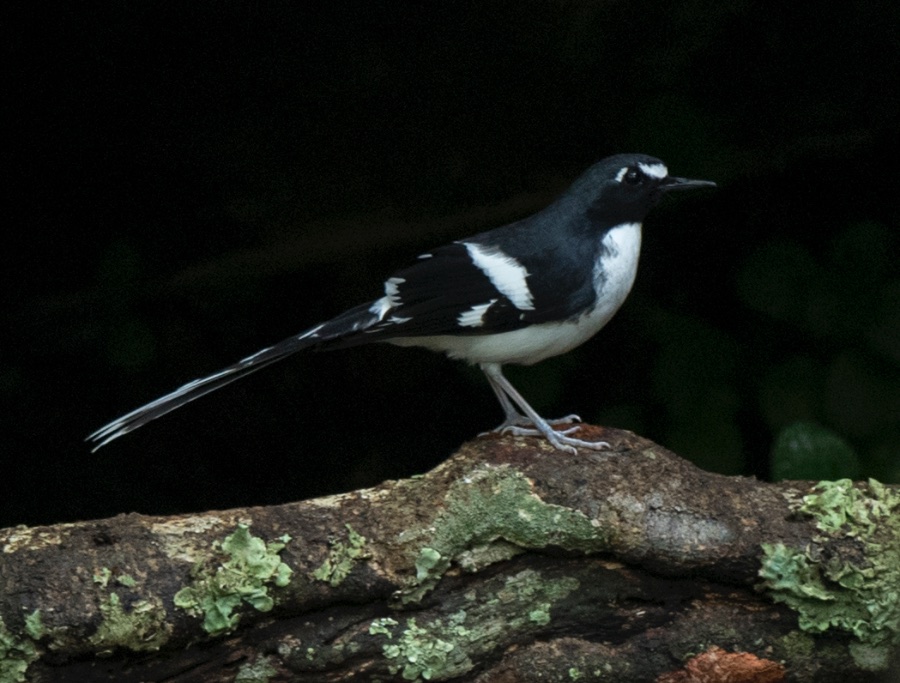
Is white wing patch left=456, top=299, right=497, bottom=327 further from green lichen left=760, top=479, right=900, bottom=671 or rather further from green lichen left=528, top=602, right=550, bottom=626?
green lichen left=760, top=479, right=900, bottom=671

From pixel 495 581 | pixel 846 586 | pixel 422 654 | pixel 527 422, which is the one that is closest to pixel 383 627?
pixel 422 654

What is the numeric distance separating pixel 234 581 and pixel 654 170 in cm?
119

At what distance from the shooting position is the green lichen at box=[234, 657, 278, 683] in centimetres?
212

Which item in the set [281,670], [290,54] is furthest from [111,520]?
[290,54]

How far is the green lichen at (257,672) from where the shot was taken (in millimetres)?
2117

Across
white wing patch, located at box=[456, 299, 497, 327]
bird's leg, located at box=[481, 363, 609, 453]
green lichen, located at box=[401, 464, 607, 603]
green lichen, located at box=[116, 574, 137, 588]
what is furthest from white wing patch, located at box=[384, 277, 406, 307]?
green lichen, located at box=[116, 574, 137, 588]

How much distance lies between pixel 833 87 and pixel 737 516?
1.29 m

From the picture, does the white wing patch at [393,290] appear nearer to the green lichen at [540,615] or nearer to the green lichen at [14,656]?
the green lichen at [540,615]

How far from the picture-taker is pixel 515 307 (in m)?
2.54

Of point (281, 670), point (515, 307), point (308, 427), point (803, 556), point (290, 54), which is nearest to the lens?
point (281, 670)

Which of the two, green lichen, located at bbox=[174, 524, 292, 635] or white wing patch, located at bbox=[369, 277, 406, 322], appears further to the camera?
white wing patch, located at bbox=[369, 277, 406, 322]

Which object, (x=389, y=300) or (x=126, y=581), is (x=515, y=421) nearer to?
(x=389, y=300)

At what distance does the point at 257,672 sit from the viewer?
83.5 inches

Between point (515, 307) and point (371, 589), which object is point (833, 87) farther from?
point (371, 589)
